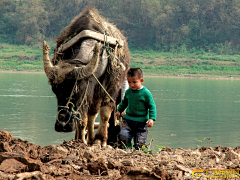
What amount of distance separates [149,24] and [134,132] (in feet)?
219

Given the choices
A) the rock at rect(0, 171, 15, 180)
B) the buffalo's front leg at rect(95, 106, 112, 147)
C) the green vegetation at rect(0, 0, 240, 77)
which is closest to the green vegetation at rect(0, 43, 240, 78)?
the green vegetation at rect(0, 0, 240, 77)

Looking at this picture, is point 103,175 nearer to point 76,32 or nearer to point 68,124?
point 68,124

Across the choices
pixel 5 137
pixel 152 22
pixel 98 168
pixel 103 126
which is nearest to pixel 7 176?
pixel 98 168

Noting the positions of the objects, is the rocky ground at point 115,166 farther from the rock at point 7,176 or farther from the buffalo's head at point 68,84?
the buffalo's head at point 68,84

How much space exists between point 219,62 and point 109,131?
137ft

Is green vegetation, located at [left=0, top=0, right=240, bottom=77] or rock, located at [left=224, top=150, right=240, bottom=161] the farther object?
green vegetation, located at [left=0, top=0, right=240, bottom=77]

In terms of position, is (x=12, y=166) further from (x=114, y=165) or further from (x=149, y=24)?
(x=149, y=24)

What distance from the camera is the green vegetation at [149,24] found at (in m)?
60.1

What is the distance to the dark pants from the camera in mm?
5449

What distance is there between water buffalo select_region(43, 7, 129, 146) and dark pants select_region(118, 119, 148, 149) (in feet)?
2.62

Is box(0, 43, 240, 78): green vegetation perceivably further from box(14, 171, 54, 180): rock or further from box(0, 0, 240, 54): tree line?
box(14, 171, 54, 180): rock

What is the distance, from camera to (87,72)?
5883 millimetres

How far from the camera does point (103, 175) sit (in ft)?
12.5

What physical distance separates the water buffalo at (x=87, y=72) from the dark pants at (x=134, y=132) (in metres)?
0.80
